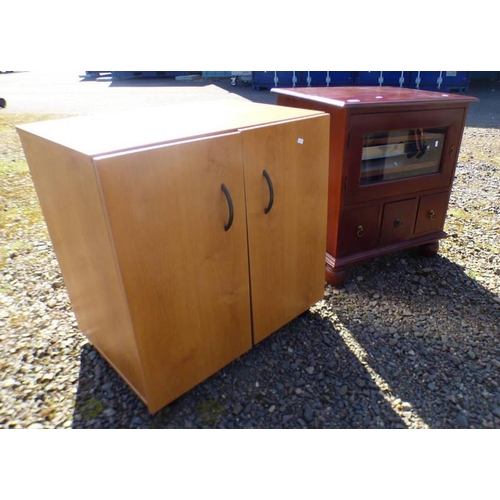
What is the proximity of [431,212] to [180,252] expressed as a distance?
1.98 metres

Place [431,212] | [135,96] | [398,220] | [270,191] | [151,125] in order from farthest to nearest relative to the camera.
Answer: [135,96] < [431,212] < [398,220] < [270,191] < [151,125]

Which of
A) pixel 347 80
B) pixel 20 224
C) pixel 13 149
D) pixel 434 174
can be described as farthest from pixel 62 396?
pixel 347 80

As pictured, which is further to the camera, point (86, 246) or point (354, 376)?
point (354, 376)

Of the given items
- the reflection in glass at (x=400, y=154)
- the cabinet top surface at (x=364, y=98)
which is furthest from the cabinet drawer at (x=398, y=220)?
the cabinet top surface at (x=364, y=98)

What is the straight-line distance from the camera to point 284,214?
182 centimetres

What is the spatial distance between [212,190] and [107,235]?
43cm

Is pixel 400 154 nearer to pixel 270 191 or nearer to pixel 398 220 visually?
pixel 398 220

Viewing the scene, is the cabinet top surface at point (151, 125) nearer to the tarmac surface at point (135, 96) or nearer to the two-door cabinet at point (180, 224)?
the two-door cabinet at point (180, 224)

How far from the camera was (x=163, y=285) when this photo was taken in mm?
1449

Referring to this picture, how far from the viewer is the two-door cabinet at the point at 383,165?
2166mm

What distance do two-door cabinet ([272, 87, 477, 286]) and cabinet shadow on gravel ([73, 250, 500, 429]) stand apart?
0.40 meters

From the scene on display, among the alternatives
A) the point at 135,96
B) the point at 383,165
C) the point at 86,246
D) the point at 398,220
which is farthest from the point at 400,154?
the point at 135,96

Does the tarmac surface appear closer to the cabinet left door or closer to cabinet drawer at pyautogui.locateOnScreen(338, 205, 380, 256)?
cabinet drawer at pyautogui.locateOnScreen(338, 205, 380, 256)

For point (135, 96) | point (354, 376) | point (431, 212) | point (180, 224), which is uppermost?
point (180, 224)
